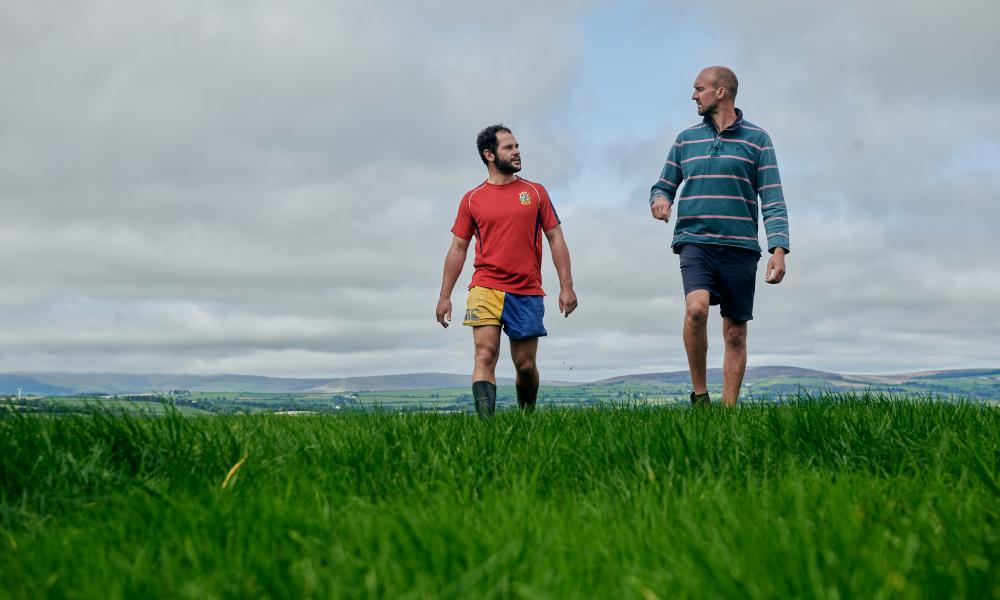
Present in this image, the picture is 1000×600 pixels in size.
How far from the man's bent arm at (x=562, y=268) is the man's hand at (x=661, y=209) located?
86 cm

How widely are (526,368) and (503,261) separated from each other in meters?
1.06

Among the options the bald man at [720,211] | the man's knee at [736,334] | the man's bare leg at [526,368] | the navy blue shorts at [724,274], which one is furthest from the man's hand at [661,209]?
the man's bare leg at [526,368]

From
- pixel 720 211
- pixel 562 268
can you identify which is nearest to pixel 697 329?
pixel 720 211

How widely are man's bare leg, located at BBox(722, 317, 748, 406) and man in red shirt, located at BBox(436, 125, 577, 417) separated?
5.00 feet

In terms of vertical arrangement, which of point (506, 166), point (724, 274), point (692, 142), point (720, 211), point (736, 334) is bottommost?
point (736, 334)

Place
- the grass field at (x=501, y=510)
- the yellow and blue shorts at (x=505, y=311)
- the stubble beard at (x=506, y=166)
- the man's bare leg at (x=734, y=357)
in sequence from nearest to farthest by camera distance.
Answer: the grass field at (x=501, y=510)
the yellow and blue shorts at (x=505, y=311)
the stubble beard at (x=506, y=166)
the man's bare leg at (x=734, y=357)

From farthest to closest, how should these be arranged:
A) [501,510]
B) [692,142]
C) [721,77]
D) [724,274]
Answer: [692,142]
[721,77]
[724,274]
[501,510]

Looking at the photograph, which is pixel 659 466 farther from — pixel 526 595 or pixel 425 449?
pixel 526 595

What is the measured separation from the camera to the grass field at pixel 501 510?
2148 mm

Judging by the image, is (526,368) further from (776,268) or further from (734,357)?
(776,268)

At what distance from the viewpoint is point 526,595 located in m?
1.99

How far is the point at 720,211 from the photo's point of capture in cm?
768

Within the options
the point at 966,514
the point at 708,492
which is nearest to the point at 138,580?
the point at 708,492

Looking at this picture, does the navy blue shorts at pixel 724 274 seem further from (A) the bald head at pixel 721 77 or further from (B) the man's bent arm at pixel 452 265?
(B) the man's bent arm at pixel 452 265
